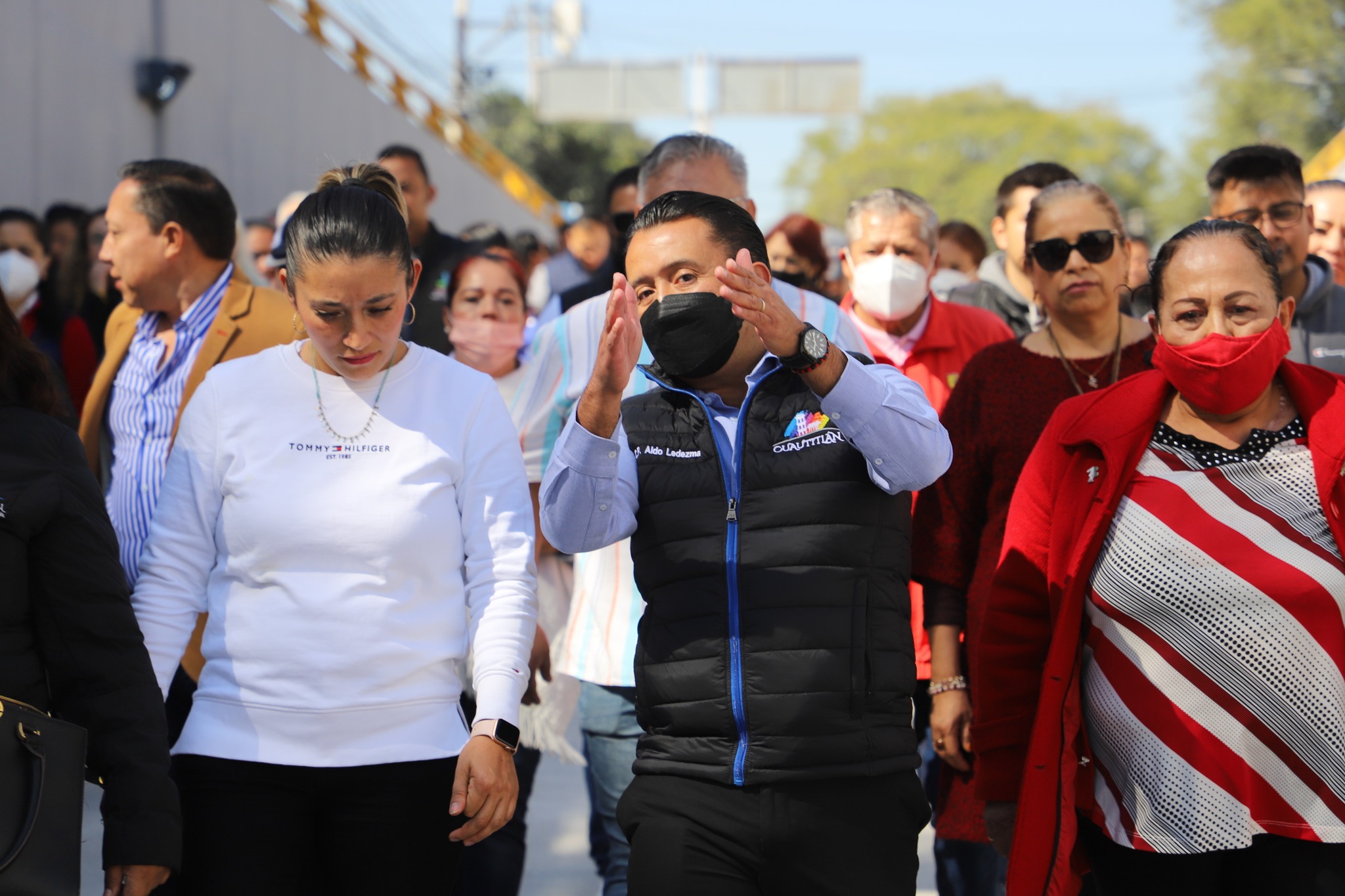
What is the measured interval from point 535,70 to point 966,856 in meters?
35.6

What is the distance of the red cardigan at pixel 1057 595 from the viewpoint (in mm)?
2914

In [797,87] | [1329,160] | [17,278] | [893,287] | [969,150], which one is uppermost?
[969,150]

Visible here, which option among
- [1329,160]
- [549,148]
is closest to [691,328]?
[1329,160]

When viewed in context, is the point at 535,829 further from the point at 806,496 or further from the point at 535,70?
the point at 535,70

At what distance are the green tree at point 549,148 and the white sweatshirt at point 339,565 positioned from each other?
38.9 metres

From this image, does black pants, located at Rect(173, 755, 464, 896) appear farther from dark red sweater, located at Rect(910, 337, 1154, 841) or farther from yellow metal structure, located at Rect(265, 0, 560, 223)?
yellow metal structure, located at Rect(265, 0, 560, 223)

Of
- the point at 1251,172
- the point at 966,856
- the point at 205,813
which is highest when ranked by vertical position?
the point at 1251,172

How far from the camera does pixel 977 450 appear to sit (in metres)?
3.62

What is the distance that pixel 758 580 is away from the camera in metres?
2.62

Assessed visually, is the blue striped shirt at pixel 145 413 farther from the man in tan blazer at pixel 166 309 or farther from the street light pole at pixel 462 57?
the street light pole at pixel 462 57

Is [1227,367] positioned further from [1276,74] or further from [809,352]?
[1276,74]

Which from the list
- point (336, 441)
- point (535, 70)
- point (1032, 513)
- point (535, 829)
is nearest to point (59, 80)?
point (535, 829)

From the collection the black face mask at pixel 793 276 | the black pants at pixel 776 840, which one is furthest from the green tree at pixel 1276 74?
the black pants at pixel 776 840

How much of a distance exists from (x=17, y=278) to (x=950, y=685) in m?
4.71
